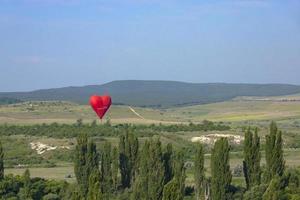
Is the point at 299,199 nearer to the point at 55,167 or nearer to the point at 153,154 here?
the point at 153,154

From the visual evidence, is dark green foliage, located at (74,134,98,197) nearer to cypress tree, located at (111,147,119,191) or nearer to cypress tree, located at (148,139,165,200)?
cypress tree, located at (111,147,119,191)

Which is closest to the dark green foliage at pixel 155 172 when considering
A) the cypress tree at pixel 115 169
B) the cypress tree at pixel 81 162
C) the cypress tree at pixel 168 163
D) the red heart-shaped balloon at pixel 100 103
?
the cypress tree at pixel 168 163

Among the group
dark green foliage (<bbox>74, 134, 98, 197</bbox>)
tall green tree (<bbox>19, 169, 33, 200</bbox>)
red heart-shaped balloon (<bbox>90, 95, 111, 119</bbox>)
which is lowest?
tall green tree (<bbox>19, 169, 33, 200</bbox>)

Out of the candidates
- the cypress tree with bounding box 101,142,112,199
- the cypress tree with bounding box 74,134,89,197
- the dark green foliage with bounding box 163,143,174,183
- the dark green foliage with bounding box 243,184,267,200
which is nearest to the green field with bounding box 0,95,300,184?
the cypress tree with bounding box 74,134,89,197

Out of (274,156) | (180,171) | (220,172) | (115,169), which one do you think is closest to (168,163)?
(180,171)

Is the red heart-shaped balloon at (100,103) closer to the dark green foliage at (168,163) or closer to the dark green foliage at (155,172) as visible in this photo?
the dark green foliage at (168,163)

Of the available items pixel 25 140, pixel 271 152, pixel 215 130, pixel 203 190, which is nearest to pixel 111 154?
pixel 203 190

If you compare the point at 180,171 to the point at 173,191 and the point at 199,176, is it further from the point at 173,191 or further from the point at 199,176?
the point at 173,191
